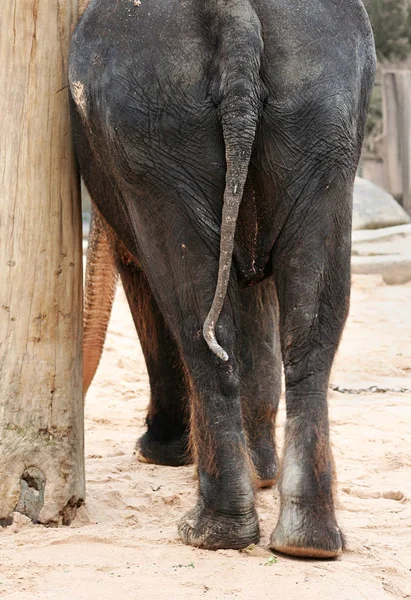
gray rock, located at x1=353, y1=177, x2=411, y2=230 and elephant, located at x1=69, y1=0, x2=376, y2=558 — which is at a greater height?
gray rock, located at x1=353, y1=177, x2=411, y2=230

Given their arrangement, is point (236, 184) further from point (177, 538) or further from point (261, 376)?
point (261, 376)

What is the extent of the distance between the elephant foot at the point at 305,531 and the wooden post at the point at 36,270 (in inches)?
38.4

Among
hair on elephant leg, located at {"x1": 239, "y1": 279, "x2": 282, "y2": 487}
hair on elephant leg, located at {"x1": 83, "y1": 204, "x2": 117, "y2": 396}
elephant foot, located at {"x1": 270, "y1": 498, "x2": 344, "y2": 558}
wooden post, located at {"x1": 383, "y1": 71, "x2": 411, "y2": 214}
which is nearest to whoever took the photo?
elephant foot, located at {"x1": 270, "y1": 498, "x2": 344, "y2": 558}

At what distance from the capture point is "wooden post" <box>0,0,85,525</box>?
4.07 metres

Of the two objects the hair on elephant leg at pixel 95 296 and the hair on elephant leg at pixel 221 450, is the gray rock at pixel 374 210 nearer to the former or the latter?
the hair on elephant leg at pixel 95 296

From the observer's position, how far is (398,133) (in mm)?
15492

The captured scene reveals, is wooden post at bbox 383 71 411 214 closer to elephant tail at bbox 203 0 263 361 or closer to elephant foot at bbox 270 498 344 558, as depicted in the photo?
elephant tail at bbox 203 0 263 361

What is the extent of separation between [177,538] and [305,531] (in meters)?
0.54

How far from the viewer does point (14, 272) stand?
408cm

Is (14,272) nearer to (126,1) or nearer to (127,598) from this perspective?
(126,1)

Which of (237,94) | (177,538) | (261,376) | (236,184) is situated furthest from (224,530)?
(237,94)

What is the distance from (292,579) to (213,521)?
1.34 feet

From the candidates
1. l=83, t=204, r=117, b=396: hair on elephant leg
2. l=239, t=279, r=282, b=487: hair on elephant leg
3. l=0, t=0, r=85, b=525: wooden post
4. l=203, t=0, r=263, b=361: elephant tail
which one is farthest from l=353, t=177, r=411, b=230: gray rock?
l=203, t=0, r=263, b=361: elephant tail

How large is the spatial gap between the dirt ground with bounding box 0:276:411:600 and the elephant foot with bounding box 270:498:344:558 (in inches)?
1.8
